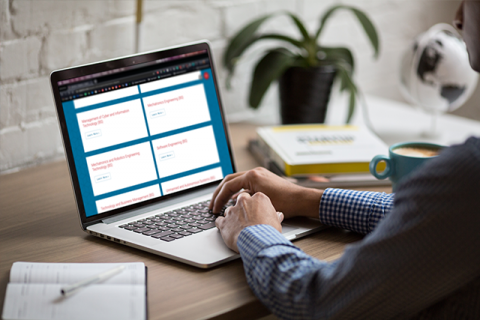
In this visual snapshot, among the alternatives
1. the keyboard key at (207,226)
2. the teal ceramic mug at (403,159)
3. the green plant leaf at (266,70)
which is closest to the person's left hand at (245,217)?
the keyboard key at (207,226)

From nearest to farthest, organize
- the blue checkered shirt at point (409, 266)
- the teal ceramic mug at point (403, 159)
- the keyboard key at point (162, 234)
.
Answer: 1. the blue checkered shirt at point (409, 266)
2. the keyboard key at point (162, 234)
3. the teal ceramic mug at point (403, 159)

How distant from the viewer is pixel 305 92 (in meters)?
1.34

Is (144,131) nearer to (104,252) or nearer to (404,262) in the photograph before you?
(104,252)

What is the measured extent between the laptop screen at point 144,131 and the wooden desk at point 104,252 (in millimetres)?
83

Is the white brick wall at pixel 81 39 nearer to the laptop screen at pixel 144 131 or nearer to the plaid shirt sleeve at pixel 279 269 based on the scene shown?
the laptop screen at pixel 144 131

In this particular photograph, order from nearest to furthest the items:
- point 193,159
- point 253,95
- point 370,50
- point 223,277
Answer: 1. point 223,277
2. point 193,159
3. point 253,95
4. point 370,50

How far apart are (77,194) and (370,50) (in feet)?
4.29

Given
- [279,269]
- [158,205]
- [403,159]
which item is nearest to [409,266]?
[279,269]

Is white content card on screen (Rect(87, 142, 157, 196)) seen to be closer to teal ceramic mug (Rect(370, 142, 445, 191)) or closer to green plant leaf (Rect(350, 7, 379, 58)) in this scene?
teal ceramic mug (Rect(370, 142, 445, 191))

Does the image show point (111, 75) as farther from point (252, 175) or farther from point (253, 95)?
point (253, 95)

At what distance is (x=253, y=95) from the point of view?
1.36m

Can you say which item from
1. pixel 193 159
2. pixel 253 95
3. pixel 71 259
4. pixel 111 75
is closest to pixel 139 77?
pixel 111 75

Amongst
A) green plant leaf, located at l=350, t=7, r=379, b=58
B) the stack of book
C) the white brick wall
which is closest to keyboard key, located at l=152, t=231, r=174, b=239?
the stack of book

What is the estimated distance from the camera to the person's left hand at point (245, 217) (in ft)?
2.56
